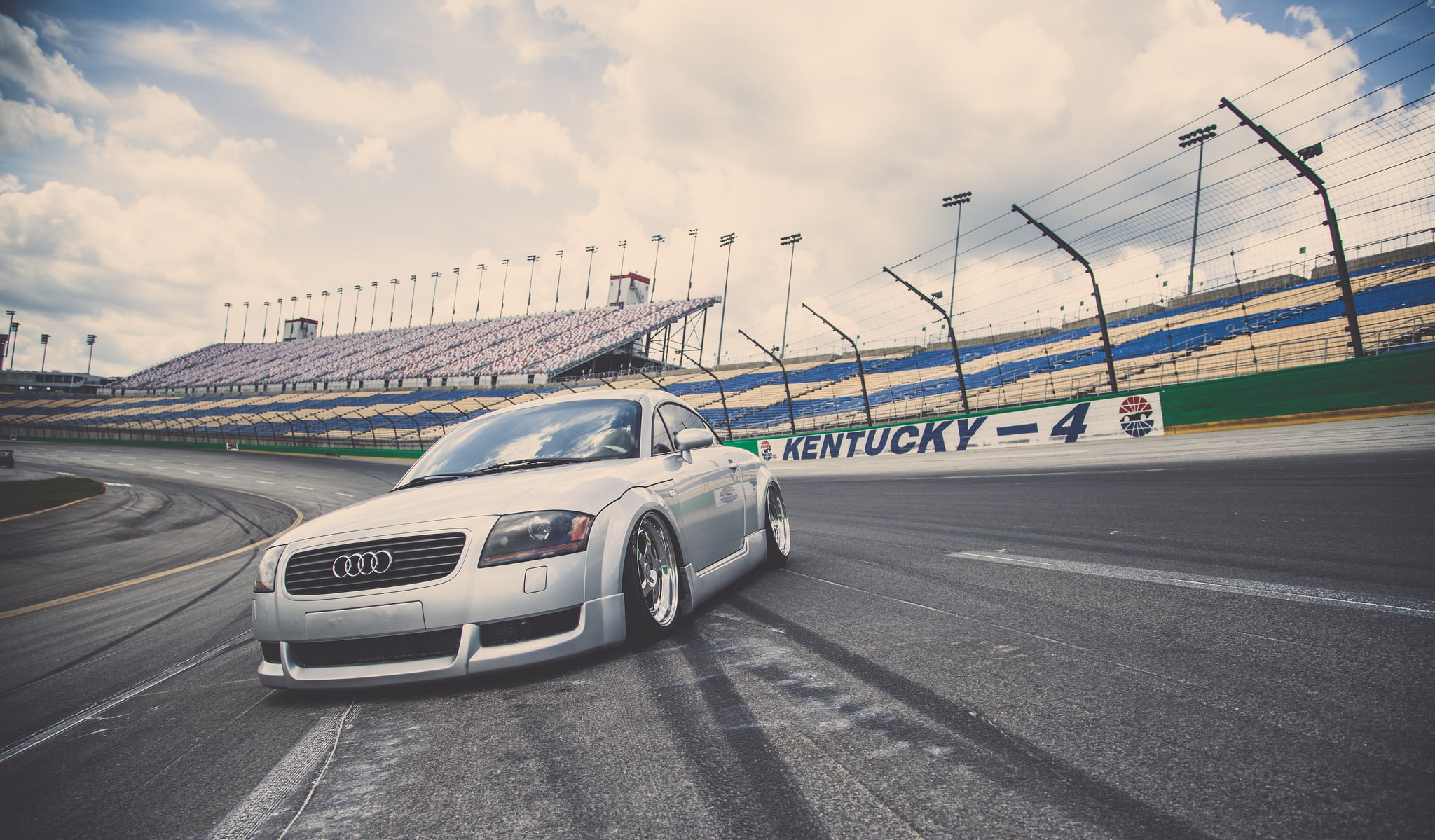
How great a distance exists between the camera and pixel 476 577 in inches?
112

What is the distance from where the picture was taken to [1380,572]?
352cm

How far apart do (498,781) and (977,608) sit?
245 cm

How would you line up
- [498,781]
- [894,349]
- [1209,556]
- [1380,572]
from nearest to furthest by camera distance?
1. [498,781]
2. [1380,572]
3. [1209,556]
4. [894,349]

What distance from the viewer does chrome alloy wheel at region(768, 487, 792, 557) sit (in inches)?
213

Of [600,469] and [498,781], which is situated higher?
[600,469]

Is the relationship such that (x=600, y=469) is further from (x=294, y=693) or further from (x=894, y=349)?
(x=894, y=349)

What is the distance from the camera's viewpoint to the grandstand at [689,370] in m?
25.6

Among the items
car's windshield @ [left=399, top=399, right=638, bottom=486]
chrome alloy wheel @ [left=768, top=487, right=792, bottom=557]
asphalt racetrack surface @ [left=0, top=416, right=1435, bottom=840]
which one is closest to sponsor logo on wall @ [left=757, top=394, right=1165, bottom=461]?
asphalt racetrack surface @ [left=0, top=416, right=1435, bottom=840]

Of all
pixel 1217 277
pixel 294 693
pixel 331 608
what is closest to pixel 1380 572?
pixel 331 608

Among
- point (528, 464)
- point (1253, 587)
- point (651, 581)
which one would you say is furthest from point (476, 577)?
point (1253, 587)

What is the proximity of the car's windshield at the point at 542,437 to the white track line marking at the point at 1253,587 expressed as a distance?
2686 millimetres

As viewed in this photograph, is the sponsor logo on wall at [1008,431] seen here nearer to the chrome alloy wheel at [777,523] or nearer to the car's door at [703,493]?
the chrome alloy wheel at [777,523]

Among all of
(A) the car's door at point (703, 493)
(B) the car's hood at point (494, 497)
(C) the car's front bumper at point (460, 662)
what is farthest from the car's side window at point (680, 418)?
(C) the car's front bumper at point (460, 662)

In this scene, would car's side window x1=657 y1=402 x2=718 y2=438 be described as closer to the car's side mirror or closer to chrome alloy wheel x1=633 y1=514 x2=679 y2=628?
the car's side mirror
